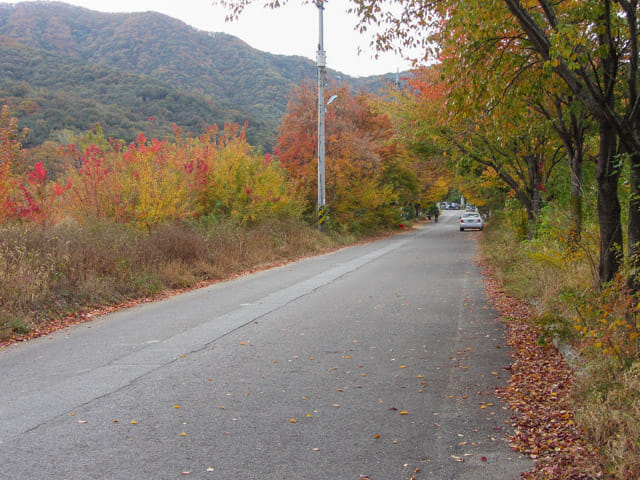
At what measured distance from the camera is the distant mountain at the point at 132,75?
4512cm

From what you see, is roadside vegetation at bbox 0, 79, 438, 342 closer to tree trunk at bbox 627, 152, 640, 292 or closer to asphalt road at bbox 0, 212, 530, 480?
asphalt road at bbox 0, 212, 530, 480

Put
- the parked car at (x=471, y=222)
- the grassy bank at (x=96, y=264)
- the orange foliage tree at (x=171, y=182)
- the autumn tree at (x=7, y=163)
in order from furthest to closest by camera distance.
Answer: the parked car at (x=471, y=222), the orange foliage tree at (x=171, y=182), the autumn tree at (x=7, y=163), the grassy bank at (x=96, y=264)

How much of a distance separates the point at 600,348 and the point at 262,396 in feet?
10.5

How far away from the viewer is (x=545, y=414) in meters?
4.87

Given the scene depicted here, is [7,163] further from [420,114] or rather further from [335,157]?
[335,157]

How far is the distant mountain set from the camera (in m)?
45.1

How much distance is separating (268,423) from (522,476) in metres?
2.03

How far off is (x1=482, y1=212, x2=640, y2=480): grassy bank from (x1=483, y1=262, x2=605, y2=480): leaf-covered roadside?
0.09m

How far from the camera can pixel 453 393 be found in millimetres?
5504

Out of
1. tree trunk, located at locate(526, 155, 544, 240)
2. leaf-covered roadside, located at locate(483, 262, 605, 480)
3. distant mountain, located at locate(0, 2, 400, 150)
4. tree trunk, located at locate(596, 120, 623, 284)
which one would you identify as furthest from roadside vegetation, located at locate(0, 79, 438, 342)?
distant mountain, located at locate(0, 2, 400, 150)

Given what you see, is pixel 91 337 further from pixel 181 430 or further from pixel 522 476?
pixel 522 476

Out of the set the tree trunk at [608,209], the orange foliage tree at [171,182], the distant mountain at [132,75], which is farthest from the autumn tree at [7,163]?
the distant mountain at [132,75]

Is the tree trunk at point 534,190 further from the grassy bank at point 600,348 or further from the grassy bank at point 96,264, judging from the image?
the grassy bank at point 96,264

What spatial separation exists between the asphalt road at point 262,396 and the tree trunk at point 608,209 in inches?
66.1
